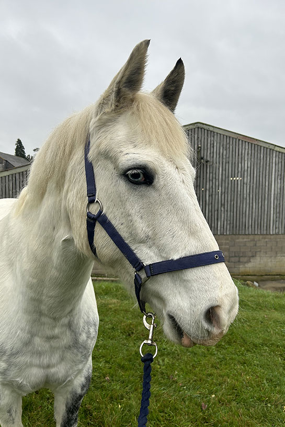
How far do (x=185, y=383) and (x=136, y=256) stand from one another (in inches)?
131

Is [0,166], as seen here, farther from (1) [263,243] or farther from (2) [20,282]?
(2) [20,282]

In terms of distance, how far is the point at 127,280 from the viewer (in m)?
1.40

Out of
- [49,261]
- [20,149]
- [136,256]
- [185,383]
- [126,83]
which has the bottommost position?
[185,383]

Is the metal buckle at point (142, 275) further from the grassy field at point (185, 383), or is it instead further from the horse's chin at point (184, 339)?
the grassy field at point (185, 383)

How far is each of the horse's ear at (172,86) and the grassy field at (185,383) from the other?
202 cm

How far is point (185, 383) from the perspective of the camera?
3744mm

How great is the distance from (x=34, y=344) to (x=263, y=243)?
12.5 meters

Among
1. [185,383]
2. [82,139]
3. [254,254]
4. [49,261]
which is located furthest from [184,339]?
[254,254]

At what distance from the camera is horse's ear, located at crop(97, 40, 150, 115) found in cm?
131

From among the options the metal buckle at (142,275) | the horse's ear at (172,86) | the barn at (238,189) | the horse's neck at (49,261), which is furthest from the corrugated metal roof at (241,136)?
the metal buckle at (142,275)

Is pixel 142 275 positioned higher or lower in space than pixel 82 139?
lower

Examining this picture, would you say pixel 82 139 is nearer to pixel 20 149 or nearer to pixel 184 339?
pixel 184 339

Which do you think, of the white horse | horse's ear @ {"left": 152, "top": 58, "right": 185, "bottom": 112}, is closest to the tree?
the white horse

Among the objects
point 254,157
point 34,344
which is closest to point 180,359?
point 34,344
